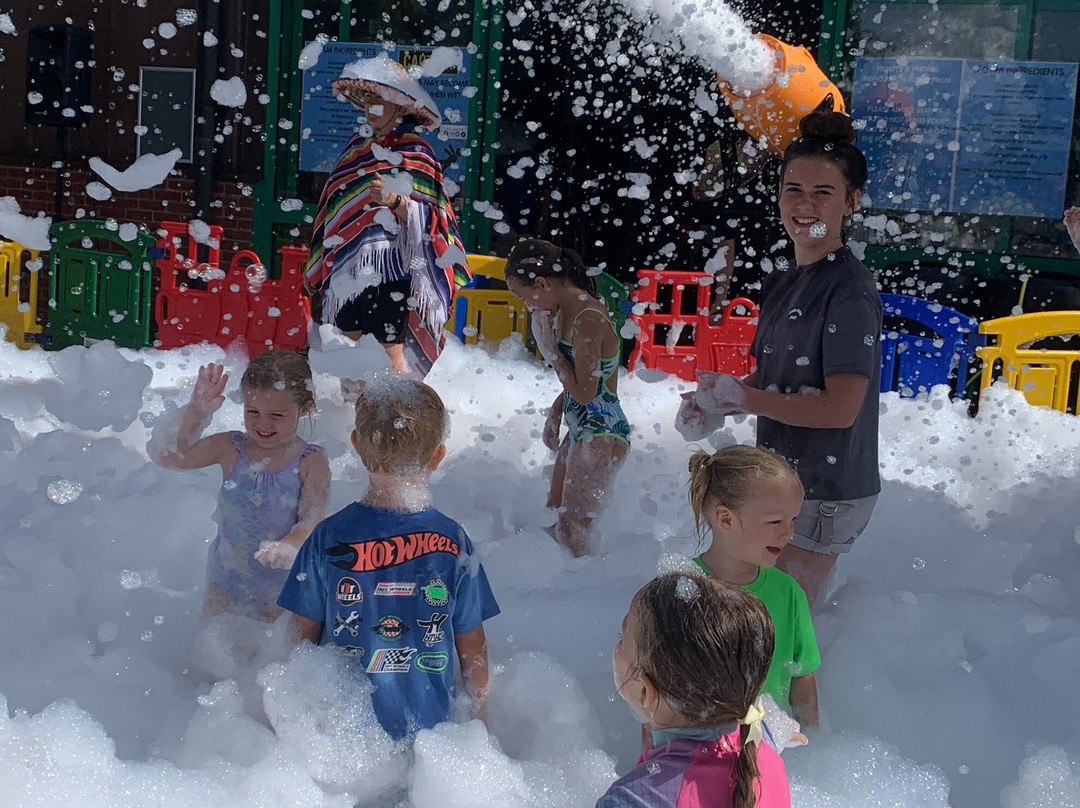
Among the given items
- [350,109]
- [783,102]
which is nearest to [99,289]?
[350,109]

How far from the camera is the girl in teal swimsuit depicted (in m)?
4.07

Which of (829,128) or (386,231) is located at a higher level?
(829,128)

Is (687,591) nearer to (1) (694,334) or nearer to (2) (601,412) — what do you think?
(2) (601,412)

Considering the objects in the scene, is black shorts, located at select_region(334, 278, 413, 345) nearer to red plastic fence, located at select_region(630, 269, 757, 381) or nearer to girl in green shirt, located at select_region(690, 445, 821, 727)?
red plastic fence, located at select_region(630, 269, 757, 381)

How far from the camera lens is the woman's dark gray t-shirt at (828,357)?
2.86 m

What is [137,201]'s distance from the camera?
958 centimetres

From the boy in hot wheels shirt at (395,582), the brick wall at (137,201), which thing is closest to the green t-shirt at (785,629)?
the boy in hot wheels shirt at (395,582)

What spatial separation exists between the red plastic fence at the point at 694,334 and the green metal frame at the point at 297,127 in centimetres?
182

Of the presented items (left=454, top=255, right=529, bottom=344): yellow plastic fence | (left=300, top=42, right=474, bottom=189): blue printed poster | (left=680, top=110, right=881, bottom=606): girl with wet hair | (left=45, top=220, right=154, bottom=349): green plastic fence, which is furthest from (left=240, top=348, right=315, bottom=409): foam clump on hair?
(left=300, top=42, right=474, bottom=189): blue printed poster

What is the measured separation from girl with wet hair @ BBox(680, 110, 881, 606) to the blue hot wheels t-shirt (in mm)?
776

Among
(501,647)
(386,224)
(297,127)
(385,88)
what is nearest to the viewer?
(501,647)

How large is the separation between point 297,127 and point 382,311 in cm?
412

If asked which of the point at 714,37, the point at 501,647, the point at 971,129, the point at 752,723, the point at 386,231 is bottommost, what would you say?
the point at 501,647

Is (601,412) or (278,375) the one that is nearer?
(278,375)
